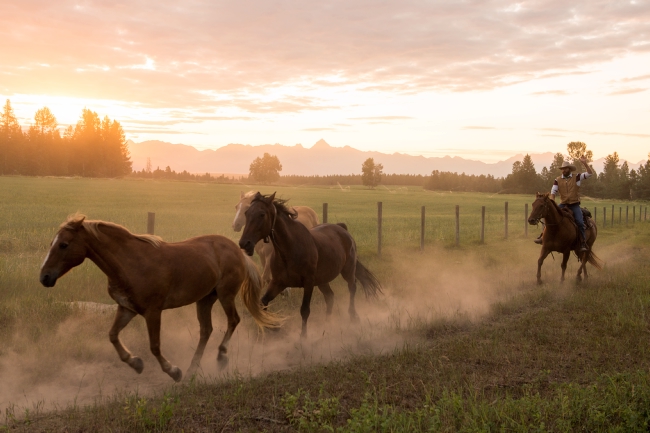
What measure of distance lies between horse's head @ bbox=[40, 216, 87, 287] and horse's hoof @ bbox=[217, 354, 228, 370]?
7.60ft

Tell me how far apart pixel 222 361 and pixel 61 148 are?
288ft

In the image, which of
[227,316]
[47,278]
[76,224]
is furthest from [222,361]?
[76,224]

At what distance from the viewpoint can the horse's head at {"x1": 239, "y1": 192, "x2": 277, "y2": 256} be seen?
7.08m

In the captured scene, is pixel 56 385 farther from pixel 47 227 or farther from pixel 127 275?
pixel 47 227

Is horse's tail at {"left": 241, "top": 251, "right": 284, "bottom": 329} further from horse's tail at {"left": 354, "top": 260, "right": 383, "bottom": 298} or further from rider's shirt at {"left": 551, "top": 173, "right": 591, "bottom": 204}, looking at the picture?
rider's shirt at {"left": 551, "top": 173, "right": 591, "bottom": 204}

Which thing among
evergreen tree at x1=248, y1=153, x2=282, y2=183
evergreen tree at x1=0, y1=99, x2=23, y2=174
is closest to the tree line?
evergreen tree at x1=0, y1=99, x2=23, y2=174

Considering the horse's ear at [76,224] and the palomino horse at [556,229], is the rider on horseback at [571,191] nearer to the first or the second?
the palomino horse at [556,229]

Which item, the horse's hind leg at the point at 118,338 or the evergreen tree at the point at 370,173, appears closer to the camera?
the horse's hind leg at the point at 118,338

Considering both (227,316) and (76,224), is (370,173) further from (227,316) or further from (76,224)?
(76,224)

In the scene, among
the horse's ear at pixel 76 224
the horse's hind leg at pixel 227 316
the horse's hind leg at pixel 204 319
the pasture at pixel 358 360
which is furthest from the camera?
the horse's hind leg at pixel 227 316

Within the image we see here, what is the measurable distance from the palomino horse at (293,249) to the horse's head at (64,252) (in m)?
2.25

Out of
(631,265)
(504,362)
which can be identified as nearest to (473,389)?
(504,362)

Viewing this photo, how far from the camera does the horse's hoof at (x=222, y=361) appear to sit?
261 inches

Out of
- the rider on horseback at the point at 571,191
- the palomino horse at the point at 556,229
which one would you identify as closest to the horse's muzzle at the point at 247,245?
the palomino horse at the point at 556,229
